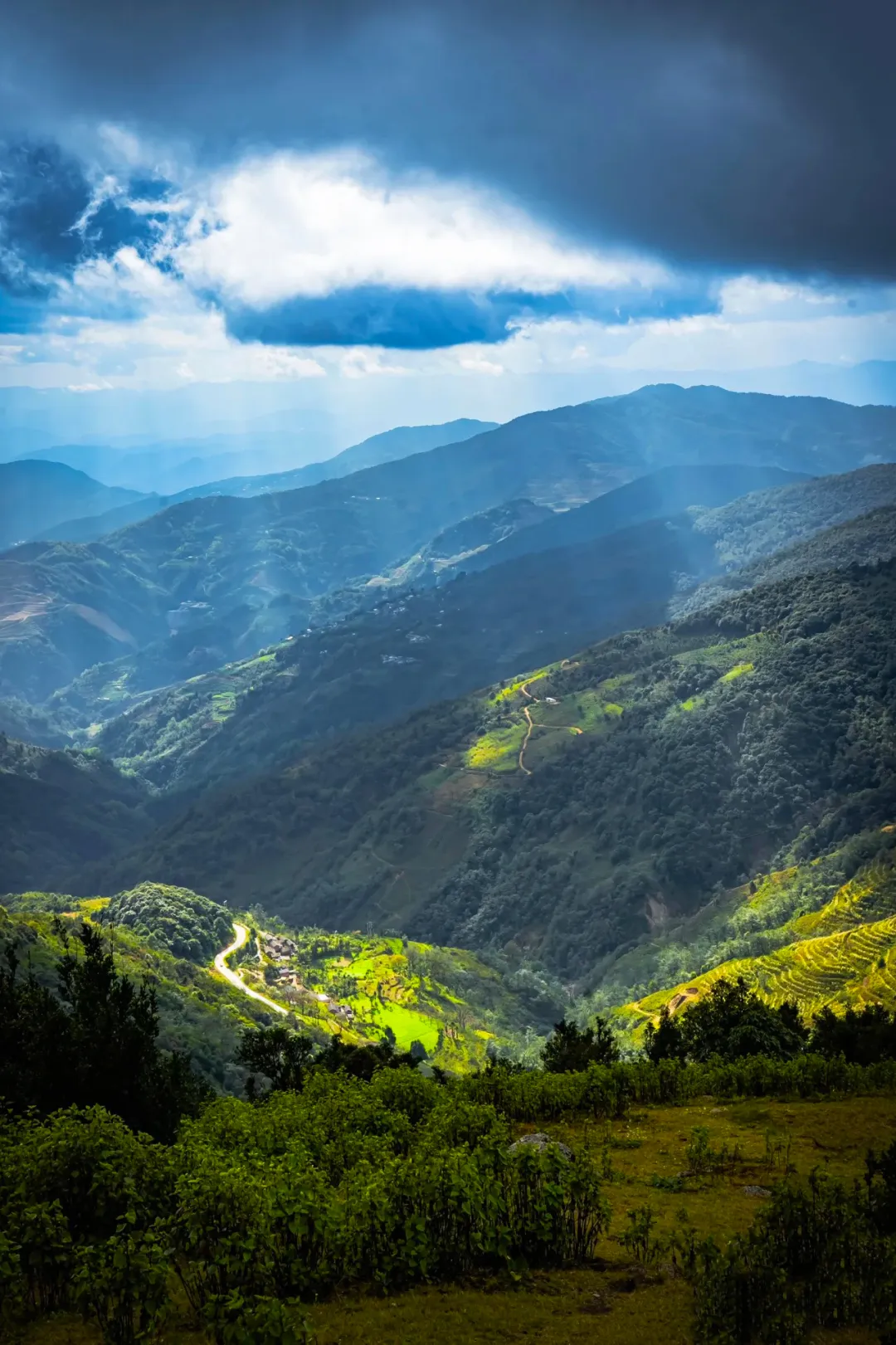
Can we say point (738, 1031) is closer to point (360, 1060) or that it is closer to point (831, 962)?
point (360, 1060)

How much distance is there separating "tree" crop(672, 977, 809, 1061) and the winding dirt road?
90.6m

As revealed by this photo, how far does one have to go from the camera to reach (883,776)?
190 meters

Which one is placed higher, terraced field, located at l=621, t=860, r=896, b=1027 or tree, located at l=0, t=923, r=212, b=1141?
tree, located at l=0, t=923, r=212, b=1141

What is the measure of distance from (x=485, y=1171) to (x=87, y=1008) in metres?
21.4

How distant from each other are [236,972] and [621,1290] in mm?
153667

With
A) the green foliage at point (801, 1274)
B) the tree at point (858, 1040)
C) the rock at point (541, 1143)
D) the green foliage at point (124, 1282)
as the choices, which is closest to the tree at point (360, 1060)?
the tree at point (858, 1040)

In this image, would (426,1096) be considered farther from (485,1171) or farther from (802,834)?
(802,834)

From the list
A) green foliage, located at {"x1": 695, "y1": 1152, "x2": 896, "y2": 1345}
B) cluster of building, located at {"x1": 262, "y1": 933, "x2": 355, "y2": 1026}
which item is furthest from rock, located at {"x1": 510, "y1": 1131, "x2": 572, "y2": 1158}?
cluster of building, located at {"x1": 262, "y1": 933, "x2": 355, "y2": 1026}

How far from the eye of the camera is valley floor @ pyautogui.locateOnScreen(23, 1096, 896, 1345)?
16969 mm

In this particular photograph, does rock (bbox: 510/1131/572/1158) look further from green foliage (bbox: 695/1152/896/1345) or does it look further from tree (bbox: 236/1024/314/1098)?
tree (bbox: 236/1024/314/1098)

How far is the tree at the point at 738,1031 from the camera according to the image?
5153 centimetres

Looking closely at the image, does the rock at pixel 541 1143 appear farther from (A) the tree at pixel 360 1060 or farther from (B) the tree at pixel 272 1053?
(B) the tree at pixel 272 1053

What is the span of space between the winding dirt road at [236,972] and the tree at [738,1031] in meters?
90.6

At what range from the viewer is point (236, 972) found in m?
162
